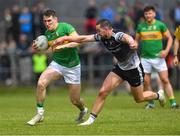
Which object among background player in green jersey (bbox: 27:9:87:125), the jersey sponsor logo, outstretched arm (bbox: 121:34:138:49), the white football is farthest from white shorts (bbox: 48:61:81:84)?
the jersey sponsor logo

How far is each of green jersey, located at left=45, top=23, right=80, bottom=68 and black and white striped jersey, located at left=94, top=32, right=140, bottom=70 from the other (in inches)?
38.8

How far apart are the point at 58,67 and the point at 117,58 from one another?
4.80 feet

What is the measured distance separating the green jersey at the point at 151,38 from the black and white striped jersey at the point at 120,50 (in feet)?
15.5

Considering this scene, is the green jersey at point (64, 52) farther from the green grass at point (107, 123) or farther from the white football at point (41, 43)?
the green grass at point (107, 123)

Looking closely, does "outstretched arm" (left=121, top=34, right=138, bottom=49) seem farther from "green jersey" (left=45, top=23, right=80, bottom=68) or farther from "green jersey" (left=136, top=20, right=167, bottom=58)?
"green jersey" (left=136, top=20, right=167, bottom=58)

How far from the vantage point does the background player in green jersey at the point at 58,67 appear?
1634 cm

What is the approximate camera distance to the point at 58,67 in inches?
659

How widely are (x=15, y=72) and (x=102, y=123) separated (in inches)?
666

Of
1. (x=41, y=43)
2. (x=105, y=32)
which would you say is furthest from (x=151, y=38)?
(x=105, y=32)

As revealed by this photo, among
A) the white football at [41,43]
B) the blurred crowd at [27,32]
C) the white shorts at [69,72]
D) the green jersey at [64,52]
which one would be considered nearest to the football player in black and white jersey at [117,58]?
the white football at [41,43]

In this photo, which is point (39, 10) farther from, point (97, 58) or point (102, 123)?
point (102, 123)

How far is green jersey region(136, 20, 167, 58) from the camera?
68.8 feet

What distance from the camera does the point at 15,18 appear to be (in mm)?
33594

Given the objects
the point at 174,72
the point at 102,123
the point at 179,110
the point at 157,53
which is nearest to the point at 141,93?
the point at 102,123
